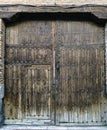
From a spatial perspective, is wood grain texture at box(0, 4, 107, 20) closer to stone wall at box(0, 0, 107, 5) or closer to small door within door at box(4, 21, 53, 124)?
stone wall at box(0, 0, 107, 5)

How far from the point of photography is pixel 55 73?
9164 millimetres

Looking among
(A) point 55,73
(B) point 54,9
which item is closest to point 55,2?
(B) point 54,9

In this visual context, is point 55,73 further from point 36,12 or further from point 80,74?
point 36,12

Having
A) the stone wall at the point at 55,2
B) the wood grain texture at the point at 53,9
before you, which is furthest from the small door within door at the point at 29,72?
the stone wall at the point at 55,2

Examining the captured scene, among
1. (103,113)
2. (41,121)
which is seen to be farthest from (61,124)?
(103,113)

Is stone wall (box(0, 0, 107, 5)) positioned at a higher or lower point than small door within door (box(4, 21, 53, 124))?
higher

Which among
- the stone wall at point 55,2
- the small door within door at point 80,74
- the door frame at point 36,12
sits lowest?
the small door within door at point 80,74

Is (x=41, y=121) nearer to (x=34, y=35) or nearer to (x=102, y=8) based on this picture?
(x=34, y=35)

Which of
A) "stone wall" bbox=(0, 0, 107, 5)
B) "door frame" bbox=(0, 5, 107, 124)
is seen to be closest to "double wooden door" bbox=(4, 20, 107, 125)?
"door frame" bbox=(0, 5, 107, 124)

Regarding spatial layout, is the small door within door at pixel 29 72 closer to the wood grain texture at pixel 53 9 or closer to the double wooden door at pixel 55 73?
the double wooden door at pixel 55 73

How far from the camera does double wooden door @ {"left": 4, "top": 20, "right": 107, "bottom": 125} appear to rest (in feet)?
29.9

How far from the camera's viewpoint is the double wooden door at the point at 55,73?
9.11m

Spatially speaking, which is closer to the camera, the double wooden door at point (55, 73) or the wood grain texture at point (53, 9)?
the wood grain texture at point (53, 9)

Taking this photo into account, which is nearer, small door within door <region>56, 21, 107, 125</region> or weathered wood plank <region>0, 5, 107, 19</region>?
weathered wood plank <region>0, 5, 107, 19</region>
